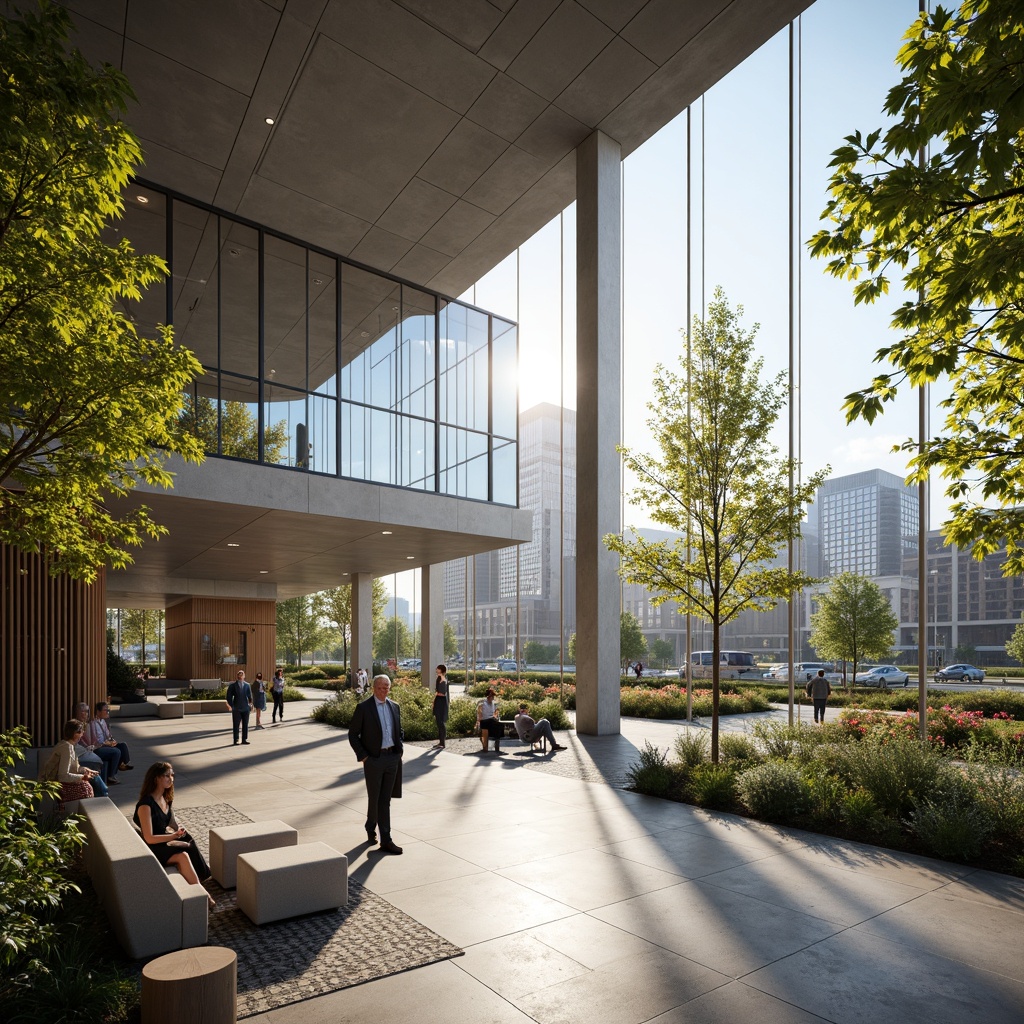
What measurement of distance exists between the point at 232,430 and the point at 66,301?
11.2m

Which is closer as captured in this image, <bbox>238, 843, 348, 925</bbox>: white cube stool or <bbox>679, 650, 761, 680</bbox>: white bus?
Answer: <bbox>238, 843, 348, 925</bbox>: white cube stool

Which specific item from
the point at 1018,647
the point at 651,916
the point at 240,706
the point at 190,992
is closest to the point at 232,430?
the point at 240,706

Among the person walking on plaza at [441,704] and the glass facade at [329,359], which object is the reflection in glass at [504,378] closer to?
the glass facade at [329,359]

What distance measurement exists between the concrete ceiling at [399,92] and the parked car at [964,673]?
35.4 meters

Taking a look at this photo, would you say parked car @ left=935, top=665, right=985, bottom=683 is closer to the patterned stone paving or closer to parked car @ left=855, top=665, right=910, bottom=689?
parked car @ left=855, top=665, right=910, bottom=689

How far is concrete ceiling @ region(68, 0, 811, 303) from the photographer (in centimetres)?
1327

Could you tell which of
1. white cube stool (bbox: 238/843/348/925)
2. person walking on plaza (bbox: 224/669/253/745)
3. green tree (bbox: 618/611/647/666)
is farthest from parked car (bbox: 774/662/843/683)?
white cube stool (bbox: 238/843/348/925)

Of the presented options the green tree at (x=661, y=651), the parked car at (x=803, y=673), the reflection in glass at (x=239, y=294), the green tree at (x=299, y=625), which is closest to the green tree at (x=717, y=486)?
the reflection in glass at (x=239, y=294)

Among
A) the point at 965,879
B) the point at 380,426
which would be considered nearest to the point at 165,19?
the point at 380,426

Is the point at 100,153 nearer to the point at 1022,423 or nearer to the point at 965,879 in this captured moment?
the point at 1022,423

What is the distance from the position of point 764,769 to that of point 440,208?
15685 mm

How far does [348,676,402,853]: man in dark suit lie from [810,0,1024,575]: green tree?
5892mm

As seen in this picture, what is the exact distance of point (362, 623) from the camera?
1141 inches

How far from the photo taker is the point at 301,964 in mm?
5148
